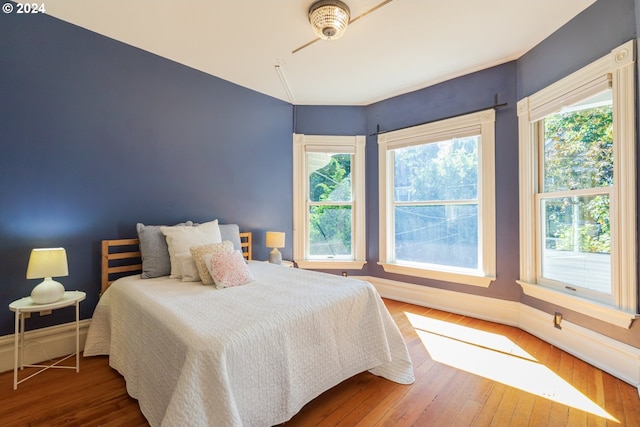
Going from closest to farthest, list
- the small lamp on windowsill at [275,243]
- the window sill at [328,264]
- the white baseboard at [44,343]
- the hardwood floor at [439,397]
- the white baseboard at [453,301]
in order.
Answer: the hardwood floor at [439,397] < the white baseboard at [44,343] < the white baseboard at [453,301] < the small lamp on windowsill at [275,243] < the window sill at [328,264]

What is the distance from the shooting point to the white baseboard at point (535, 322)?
1939mm

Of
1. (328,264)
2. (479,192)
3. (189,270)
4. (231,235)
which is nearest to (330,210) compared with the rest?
(328,264)

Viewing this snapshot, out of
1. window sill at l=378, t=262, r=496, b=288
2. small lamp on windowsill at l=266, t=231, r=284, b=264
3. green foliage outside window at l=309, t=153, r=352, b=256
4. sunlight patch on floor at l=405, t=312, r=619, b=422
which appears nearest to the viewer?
sunlight patch on floor at l=405, t=312, r=619, b=422

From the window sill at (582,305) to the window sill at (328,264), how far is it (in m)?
1.87

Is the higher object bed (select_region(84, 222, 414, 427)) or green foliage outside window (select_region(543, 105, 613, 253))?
green foliage outside window (select_region(543, 105, 613, 253))

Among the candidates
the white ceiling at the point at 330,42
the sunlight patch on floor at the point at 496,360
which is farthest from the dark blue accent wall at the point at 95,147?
the sunlight patch on floor at the point at 496,360

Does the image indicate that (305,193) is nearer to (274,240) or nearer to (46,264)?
(274,240)

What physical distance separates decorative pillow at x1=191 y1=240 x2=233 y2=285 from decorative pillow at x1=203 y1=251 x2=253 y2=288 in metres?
0.07

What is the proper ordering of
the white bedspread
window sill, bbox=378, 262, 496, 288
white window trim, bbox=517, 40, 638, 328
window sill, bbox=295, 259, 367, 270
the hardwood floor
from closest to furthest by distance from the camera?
the white bedspread < the hardwood floor < white window trim, bbox=517, 40, 638, 328 < window sill, bbox=378, 262, 496, 288 < window sill, bbox=295, 259, 367, 270

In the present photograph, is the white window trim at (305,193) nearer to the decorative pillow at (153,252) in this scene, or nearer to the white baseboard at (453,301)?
the white baseboard at (453,301)

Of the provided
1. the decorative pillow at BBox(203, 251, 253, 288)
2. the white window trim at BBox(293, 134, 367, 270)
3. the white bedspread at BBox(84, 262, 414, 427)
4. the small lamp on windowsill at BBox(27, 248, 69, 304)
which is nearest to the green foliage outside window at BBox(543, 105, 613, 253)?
the white bedspread at BBox(84, 262, 414, 427)

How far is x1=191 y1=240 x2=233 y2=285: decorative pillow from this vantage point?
84.8 inches

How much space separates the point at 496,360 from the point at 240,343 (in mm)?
2070

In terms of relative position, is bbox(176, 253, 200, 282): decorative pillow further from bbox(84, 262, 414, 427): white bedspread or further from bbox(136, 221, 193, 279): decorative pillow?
bbox(136, 221, 193, 279): decorative pillow
